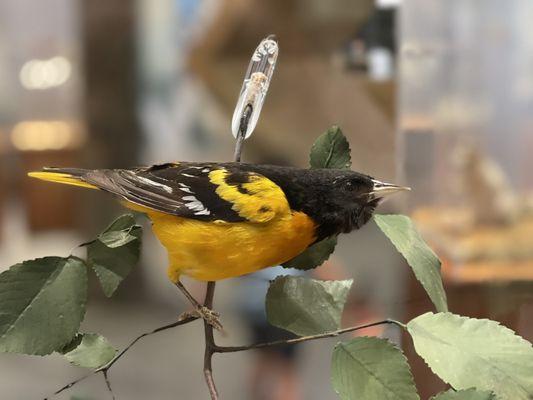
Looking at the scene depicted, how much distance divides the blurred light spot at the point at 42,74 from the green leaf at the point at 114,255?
1.23m

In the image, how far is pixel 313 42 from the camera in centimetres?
117

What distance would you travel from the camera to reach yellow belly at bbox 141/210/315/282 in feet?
1.12

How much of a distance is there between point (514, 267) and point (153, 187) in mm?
454

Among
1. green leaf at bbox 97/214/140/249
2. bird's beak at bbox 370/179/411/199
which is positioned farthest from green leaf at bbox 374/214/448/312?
green leaf at bbox 97/214/140/249

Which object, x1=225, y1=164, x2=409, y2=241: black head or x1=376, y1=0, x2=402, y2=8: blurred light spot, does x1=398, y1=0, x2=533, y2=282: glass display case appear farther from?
x1=225, y1=164, x2=409, y2=241: black head

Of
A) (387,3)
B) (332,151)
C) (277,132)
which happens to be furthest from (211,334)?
(277,132)

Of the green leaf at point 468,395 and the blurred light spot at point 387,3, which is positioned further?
the blurred light spot at point 387,3

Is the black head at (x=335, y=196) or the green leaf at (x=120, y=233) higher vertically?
the black head at (x=335, y=196)

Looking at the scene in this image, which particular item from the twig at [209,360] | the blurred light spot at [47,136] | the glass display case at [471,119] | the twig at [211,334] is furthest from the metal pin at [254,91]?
the blurred light spot at [47,136]

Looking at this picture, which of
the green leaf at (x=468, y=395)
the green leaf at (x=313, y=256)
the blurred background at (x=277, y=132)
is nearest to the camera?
the green leaf at (x=468, y=395)

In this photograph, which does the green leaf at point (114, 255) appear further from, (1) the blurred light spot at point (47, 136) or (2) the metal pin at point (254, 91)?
(1) the blurred light spot at point (47, 136)

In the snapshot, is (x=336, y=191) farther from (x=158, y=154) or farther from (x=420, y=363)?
(x=158, y=154)

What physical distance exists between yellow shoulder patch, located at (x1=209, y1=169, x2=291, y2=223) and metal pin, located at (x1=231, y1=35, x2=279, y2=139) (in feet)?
0.20

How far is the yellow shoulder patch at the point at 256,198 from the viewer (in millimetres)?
339
